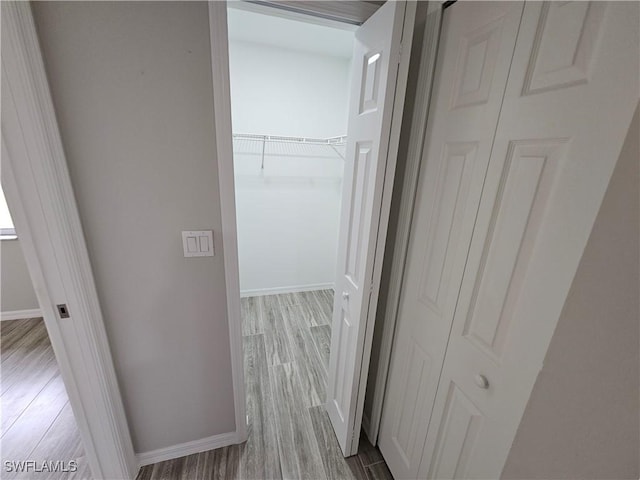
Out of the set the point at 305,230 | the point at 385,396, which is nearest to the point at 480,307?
the point at 385,396

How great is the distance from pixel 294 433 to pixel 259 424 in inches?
9.1

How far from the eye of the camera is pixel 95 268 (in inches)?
40.9

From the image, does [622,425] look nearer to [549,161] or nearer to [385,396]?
[549,161]

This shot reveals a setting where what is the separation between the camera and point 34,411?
1630 mm

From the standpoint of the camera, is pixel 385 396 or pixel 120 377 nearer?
pixel 120 377

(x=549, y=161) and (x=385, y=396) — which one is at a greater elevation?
(x=549, y=161)

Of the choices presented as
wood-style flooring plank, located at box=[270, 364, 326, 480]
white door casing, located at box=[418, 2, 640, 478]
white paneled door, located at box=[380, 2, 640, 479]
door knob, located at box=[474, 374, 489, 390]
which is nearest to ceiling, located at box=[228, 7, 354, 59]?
white paneled door, located at box=[380, 2, 640, 479]

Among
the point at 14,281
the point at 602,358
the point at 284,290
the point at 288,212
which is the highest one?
the point at 602,358

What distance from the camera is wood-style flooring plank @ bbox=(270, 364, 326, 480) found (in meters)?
1.39

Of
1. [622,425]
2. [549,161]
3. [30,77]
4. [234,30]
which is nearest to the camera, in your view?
Result: [622,425]

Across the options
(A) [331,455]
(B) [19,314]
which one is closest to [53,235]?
(A) [331,455]

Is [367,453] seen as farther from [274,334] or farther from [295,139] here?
[295,139]

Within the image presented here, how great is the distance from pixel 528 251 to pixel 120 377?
5.47 ft

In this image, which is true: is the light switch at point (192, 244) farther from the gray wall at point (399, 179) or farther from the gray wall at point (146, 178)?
the gray wall at point (399, 179)
